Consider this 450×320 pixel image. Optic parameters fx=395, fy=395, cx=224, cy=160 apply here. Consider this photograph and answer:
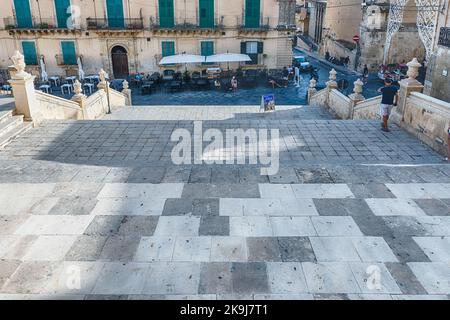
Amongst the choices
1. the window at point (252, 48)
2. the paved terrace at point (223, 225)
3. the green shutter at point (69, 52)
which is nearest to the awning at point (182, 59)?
the window at point (252, 48)

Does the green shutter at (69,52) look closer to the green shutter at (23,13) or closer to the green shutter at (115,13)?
the green shutter at (23,13)

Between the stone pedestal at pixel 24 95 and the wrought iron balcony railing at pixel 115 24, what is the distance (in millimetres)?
17548

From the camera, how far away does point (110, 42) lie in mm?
27500

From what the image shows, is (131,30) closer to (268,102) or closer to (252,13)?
(252,13)

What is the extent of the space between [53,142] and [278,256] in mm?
6899

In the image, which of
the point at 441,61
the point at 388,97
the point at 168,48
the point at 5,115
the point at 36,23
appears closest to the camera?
the point at 5,115

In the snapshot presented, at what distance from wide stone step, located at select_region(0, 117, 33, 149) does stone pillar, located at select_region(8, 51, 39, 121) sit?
0.27 metres

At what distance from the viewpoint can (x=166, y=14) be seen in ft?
88.3

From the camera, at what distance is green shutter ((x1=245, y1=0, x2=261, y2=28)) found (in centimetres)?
2712

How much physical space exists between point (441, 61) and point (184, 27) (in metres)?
15.9

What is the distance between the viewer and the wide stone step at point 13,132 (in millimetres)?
9281

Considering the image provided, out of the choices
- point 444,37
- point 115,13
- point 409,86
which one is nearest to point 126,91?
point 115,13

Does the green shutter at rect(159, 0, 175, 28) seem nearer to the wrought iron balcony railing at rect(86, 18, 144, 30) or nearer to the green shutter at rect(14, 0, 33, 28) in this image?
the wrought iron balcony railing at rect(86, 18, 144, 30)
